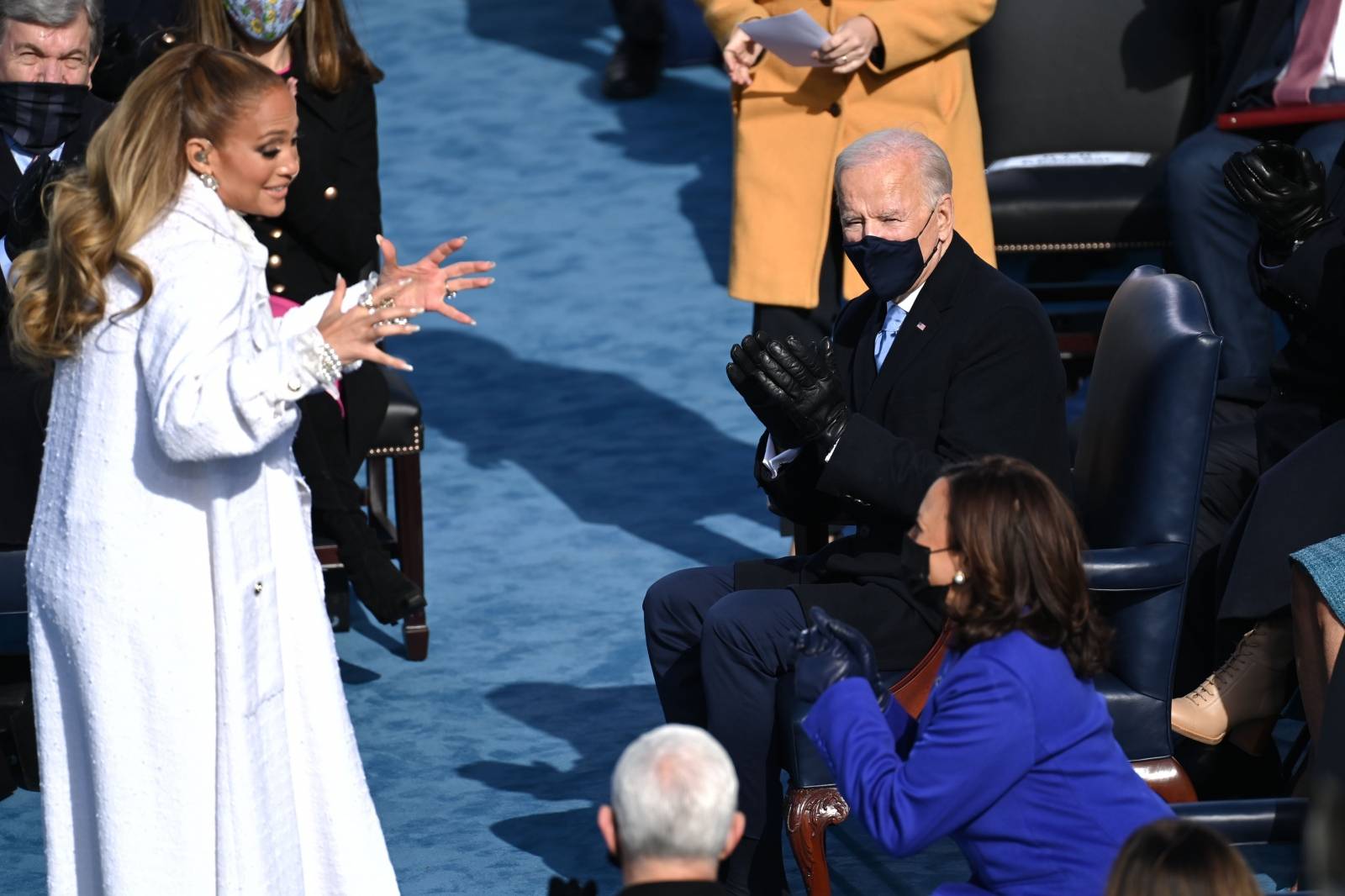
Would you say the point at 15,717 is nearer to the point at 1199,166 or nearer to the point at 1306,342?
the point at 1306,342

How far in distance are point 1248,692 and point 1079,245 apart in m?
2.41

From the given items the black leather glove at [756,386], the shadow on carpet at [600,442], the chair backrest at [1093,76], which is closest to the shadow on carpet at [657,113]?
the shadow on carpet at [600,442]

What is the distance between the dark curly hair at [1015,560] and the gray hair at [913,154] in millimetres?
1079

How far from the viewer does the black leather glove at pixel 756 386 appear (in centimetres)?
329

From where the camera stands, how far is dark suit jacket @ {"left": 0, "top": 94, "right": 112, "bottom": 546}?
4191 millimetres

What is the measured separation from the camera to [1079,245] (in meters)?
5.80

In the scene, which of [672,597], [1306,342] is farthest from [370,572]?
[1306,342]

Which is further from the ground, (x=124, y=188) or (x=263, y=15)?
(x=124, y=188)

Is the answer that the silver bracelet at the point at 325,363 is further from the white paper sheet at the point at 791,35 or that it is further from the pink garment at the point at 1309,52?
the pink garment at the point at 1309,52

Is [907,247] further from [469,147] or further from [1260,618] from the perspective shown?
[469,147]

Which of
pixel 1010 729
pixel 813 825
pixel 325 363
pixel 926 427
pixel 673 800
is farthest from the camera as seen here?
pixel 926 427

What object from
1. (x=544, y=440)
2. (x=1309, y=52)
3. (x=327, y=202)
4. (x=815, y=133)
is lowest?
(x=544, y=440)

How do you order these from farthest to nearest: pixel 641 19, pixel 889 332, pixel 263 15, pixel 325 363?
1. pixel 641 19
2. pixel 263 15
3. pixel 889 332
4. pixel 325 363

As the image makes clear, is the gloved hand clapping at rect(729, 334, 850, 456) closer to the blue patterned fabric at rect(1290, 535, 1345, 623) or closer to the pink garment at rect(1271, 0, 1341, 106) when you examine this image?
the blue patterned fabric at rect(1290, 535, 1345, 623)
